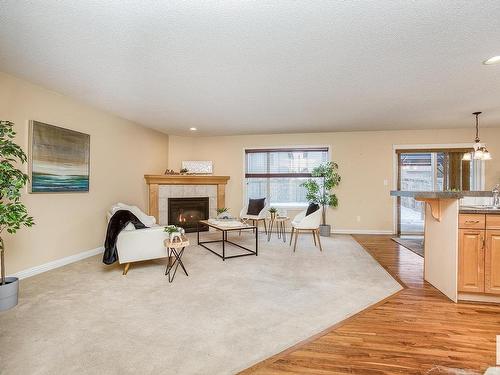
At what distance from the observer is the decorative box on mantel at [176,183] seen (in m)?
5.81

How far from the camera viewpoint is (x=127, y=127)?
5.11 meters

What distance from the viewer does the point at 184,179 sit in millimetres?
6121

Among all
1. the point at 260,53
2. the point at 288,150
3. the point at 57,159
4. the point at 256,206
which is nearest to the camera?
the point at 260,53

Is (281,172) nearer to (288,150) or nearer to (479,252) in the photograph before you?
(288,150)

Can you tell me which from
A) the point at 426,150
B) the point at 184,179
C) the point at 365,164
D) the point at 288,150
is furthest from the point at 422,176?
the point at 184,179

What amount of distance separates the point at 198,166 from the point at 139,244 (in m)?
3.46

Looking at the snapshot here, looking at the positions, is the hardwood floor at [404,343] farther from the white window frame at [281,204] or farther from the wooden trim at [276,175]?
the wooden trim at [276,175]

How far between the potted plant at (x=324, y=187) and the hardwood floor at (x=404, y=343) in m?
3.29

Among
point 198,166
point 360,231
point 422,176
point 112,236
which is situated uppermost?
point 198,166

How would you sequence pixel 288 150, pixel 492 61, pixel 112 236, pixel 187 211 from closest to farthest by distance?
1. pixel 492 61
2. pixel 112 236
3. pixel 187 211
4. pixel 288 150

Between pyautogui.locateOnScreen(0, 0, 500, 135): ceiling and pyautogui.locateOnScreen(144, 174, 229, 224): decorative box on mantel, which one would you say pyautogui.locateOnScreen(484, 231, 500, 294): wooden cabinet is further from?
pyautogui.locateOnScreen(144, 174, 229, 224): decorative box on mantel

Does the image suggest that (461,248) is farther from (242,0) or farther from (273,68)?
(242,0)

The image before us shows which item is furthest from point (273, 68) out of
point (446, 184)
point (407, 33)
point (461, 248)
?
point (446, 184)

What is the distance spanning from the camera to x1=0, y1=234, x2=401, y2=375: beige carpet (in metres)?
1.71
